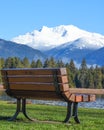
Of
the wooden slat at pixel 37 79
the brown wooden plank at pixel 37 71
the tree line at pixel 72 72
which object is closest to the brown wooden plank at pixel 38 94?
the wooden slat at pixel 37 79

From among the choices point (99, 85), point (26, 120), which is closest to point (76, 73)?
point (99, 85)

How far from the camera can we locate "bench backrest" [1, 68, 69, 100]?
13.2 m

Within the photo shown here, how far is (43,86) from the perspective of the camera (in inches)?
535

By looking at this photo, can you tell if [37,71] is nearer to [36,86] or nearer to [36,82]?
[36,82]

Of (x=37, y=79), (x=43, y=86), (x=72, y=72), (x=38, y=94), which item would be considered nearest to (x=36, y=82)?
(x=37, y=79)

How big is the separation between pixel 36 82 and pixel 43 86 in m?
0.25

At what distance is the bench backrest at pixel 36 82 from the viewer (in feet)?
43.4

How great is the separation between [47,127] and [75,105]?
5.70 ft

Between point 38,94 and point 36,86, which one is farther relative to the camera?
point 38,94

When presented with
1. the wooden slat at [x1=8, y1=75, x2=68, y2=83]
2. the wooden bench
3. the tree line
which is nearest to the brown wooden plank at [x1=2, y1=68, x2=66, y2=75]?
the wooden bench

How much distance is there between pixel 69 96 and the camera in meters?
13.3

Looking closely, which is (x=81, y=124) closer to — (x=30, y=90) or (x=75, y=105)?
(x=75, y=105)

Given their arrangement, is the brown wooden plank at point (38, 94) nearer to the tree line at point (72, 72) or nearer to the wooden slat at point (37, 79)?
the wooden slat at point (37, 79)

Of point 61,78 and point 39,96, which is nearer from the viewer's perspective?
point 61,78
